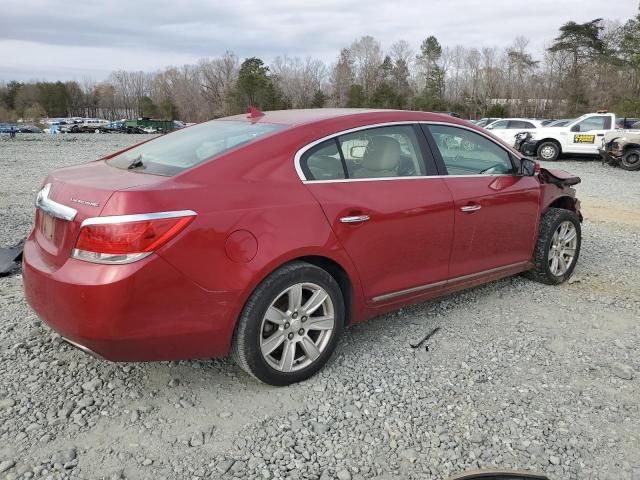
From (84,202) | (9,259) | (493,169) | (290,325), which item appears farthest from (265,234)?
(9,259)

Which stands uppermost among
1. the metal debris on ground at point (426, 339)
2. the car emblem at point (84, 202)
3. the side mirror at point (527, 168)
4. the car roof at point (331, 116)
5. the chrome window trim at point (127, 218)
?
the car roof at point (331, 116)

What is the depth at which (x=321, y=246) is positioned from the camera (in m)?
3.17

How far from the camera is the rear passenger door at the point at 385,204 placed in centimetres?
332

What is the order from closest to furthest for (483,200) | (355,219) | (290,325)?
(290,325)
(355,219)
(483,200)

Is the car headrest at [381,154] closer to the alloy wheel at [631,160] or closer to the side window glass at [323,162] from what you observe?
the side window glass at [323,162]

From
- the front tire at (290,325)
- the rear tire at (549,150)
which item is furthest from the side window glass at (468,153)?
the rear tire at (549,150)

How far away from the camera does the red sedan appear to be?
268cm

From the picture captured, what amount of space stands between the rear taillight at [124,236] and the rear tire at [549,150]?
782 inches

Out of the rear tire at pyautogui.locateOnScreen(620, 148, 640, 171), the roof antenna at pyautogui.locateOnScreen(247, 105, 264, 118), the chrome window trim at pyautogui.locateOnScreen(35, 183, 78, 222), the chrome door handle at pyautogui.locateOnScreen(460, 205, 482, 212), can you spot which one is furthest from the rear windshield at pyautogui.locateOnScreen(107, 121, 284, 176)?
the rear tire at pyautogui.locateOnScreen(620, 148, 640, 171)

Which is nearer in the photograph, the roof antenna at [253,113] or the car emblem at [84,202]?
the car emblem at [84,202]

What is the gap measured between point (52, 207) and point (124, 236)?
0.64 m

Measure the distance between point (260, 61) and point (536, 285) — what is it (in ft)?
272

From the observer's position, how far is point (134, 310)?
2.65 metres

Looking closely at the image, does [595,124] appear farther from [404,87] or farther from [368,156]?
[404,87]
